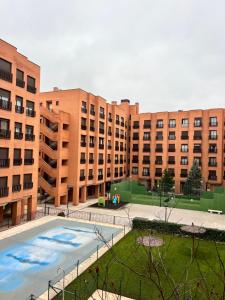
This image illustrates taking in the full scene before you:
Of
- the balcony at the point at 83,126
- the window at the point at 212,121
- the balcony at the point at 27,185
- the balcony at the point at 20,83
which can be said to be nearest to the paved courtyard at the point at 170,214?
the balcony at the point at 27,185

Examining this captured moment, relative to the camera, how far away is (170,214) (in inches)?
1516

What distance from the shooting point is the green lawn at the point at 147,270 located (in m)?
15.4

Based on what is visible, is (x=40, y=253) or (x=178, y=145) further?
(x=178, y=145)

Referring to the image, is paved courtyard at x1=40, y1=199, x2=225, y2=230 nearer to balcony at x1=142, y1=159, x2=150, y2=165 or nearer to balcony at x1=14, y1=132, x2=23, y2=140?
balcony at x1=14, y1=132, x2=23, y2=140

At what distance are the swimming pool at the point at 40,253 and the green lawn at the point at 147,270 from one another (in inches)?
86.8

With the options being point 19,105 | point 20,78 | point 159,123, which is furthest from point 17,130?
point 159,123

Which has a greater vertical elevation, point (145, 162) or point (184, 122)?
point (184, 122)

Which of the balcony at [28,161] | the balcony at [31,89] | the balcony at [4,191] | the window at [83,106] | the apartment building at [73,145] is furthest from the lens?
the window at [83,106]

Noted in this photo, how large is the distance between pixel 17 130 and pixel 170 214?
25.0 meters

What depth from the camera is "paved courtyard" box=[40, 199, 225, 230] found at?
1319 inches

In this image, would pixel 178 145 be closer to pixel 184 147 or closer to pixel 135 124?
pixel 184 147

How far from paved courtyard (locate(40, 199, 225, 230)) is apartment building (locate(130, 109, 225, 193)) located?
2037cm

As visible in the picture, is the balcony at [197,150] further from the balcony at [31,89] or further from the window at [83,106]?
the balcony at [31,89]

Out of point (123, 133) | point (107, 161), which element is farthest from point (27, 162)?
point (123, 133)
